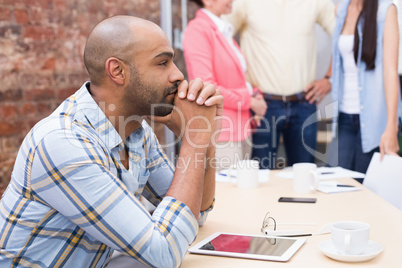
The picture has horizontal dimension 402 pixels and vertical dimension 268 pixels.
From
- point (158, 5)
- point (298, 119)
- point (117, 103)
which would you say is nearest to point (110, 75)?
point (117, 103)

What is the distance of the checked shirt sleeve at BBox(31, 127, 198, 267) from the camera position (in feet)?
3.10

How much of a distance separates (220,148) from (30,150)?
1.76 metres

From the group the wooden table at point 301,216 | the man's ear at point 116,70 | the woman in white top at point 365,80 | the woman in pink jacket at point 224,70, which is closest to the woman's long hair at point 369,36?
the woman in white top at point 365,80

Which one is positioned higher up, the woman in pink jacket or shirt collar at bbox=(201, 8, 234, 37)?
shirt collar at bbox=(201, 8, 234, 37)

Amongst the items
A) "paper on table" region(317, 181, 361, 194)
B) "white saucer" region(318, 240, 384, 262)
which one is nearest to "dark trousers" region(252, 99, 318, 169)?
"paper on table" region(317, 181, 361, 194)

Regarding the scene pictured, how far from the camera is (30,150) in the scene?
978mm

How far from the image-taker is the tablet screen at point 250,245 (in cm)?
109

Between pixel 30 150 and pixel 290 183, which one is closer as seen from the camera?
pixel 30 150

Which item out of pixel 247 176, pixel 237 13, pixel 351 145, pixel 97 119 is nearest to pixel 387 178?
pixel 247 176

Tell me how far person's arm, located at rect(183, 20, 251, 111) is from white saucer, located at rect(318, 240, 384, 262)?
160 cm

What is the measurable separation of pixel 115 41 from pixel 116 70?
7 centimetres

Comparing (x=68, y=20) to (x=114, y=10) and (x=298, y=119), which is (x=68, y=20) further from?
(x=298, y=119)

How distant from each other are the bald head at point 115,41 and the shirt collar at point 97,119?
0.08 m

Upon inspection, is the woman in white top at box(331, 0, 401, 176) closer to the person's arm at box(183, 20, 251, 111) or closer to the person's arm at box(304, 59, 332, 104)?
the person's arm at box(304, 59, 332, 104)
